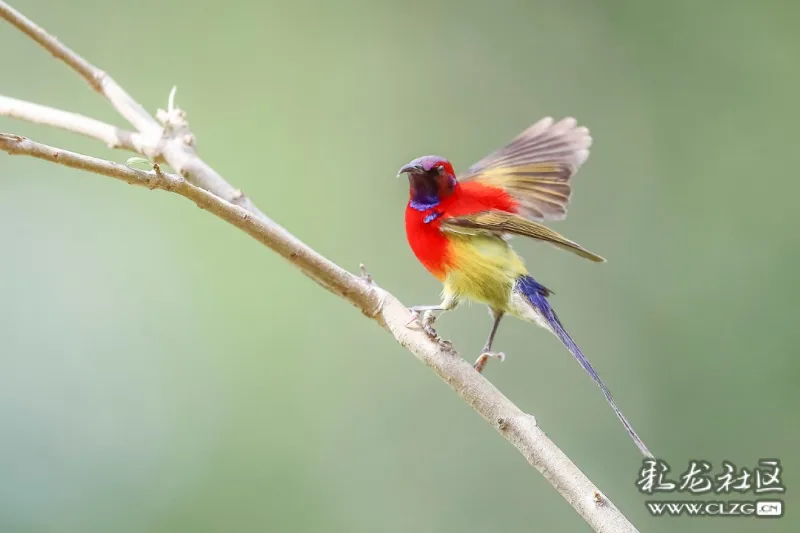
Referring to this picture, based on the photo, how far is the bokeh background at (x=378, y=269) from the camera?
2902mm

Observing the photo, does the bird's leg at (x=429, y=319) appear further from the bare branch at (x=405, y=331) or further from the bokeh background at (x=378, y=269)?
the bokeh background at (x=378, y=269)

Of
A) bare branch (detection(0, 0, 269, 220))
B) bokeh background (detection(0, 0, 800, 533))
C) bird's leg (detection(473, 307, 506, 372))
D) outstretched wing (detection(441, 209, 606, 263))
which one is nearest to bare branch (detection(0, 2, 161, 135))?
bare branch (detection(0, 0, 269, 220))

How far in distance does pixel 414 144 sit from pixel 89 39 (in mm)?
1389

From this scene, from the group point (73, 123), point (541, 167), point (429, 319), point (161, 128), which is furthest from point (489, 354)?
point (73, 123)

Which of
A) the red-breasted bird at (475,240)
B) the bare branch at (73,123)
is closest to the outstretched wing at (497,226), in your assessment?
the red-breasted bird at (475,240)

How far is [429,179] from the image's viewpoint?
176cm

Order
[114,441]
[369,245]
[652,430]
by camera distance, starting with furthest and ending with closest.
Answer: [369,245] → [652,430] → [114,441]

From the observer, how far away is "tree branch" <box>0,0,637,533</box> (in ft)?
4.00

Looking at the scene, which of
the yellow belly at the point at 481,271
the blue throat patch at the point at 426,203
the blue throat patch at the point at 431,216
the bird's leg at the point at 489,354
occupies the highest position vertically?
the blue throat patch at the point at 426,203

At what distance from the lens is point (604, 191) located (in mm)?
3275

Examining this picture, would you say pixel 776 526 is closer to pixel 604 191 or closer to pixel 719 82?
pixel 604 191

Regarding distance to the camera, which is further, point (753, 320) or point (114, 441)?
point (753, 320)

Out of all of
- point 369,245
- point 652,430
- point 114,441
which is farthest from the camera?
point 369,245

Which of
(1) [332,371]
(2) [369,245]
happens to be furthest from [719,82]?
(1) [332,371]
